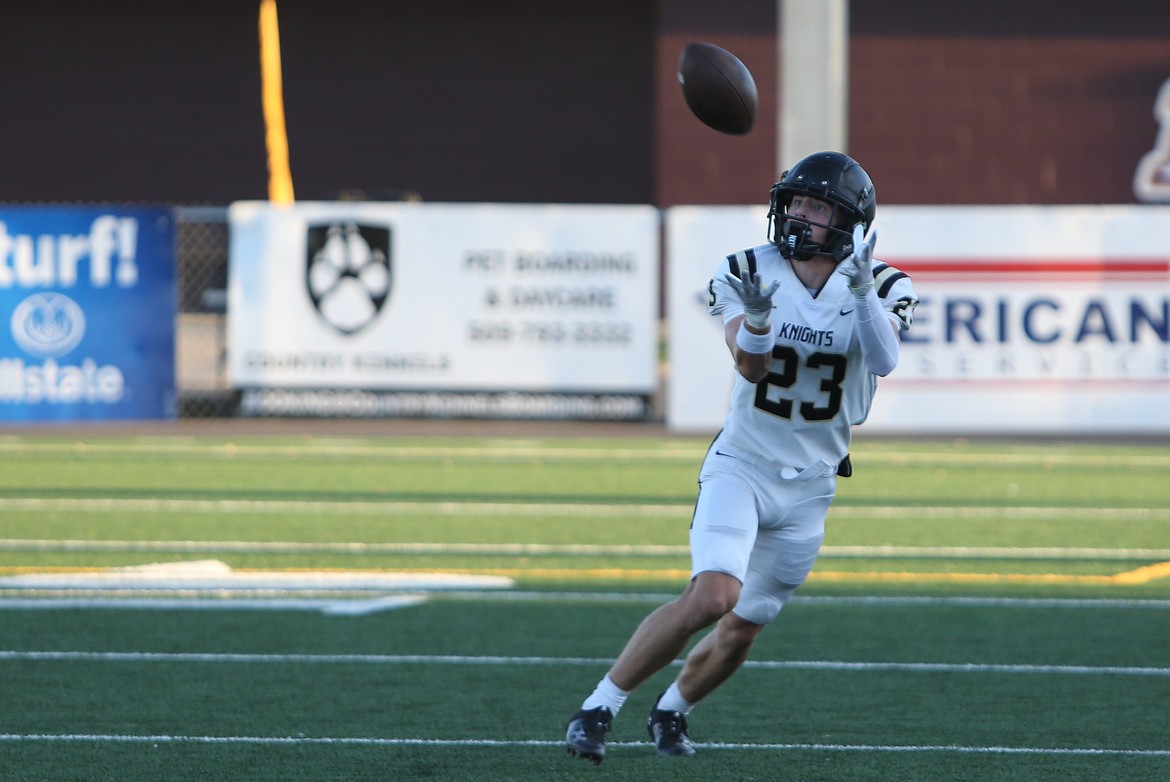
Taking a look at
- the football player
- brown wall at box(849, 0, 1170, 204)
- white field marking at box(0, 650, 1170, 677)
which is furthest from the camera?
brown wall at box(849, 0, 1170, 204)

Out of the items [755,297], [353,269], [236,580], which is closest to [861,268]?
[755,297]

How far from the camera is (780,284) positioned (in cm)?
459

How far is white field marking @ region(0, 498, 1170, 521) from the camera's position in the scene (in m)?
9.67

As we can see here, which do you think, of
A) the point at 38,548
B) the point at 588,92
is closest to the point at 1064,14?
the point at 588,92

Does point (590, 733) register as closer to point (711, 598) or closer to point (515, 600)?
point (711, 598)

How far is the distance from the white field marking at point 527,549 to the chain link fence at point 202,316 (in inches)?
206

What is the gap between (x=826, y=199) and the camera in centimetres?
457

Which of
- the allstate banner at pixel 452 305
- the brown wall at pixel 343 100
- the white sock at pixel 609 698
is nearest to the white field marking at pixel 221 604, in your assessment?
the white sock at pixel 609 698

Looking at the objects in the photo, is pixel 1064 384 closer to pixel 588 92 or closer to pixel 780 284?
pixel 780 284

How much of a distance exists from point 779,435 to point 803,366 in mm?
195

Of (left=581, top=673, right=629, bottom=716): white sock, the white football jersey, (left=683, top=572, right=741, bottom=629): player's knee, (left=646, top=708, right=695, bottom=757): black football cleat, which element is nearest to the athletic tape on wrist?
the white football jersey

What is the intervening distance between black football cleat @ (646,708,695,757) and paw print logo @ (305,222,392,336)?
29.3 feet

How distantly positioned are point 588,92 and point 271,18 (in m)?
4.28

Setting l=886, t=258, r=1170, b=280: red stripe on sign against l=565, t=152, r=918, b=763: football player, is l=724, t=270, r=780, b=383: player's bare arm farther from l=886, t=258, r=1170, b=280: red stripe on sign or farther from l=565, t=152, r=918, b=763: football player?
l=886, t=258, r=1170, b=280: red stripe on sign
